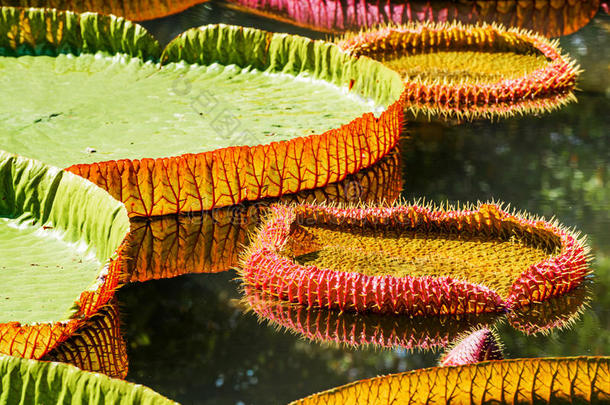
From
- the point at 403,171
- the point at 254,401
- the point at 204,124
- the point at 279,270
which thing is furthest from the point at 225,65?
the point at 254,401

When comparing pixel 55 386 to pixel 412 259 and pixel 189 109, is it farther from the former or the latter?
pixel 189 109

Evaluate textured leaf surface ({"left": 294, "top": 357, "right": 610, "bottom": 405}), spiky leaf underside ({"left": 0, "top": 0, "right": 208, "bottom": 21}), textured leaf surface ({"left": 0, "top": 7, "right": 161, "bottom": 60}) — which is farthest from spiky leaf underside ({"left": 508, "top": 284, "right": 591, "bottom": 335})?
spiky leaf underside ({"left": 0, "top": 0, "right": 208, "bottom": 21})

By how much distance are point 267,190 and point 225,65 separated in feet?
3.37

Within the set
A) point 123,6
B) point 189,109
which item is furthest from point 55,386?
point 123,6

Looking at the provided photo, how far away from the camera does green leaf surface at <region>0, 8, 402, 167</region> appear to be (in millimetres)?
2619

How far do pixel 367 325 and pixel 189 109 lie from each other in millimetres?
1316

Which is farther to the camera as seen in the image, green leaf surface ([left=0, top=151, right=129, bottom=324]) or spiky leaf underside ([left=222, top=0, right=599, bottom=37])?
spiky leaf underside ([left=222, top=0, right=599, bottom=37])

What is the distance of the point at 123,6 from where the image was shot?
4684 millimetres

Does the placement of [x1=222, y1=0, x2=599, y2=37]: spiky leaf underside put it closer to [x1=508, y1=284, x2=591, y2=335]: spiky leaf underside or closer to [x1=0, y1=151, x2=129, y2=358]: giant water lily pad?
[x1=0, y1=151, x2=129, y2=358]: giant water lily pad

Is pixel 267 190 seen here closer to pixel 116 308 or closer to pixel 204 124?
pixel 204 124

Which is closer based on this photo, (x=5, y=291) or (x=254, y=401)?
(x=254, y=401)

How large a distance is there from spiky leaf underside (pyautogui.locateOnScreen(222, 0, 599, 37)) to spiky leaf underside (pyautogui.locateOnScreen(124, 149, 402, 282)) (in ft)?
6.96

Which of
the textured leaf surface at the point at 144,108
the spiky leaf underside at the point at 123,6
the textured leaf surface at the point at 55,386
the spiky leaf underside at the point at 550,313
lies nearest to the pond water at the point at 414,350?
the spiky leaf underside at the point at 550,313

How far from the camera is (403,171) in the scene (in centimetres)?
264
